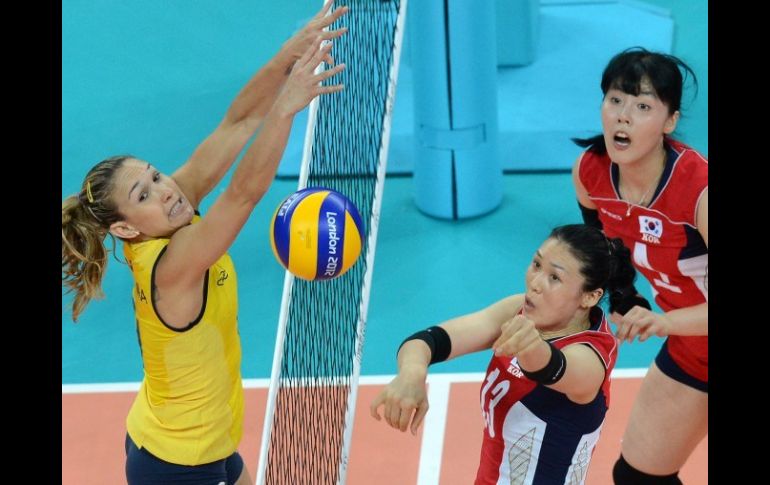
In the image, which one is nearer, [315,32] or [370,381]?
[315,32]

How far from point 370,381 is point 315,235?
2.89 m

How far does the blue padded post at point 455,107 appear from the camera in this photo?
8000mm

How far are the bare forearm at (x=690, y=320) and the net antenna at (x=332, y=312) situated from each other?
1494mm

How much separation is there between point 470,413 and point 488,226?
2367 millimetres

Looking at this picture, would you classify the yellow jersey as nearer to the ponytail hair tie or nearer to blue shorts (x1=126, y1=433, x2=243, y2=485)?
blue shorts (x1=126, y1=433, x2=243, y2=485)

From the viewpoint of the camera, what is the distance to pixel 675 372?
15.5 feet

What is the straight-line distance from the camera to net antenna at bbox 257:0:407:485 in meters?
4.84

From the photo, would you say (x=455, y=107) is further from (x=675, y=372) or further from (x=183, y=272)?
(x=183, y=272)

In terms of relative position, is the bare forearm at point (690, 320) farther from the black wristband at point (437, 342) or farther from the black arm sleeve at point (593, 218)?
the black wristband at point (437, 342)

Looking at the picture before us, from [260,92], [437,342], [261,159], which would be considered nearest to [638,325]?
[437,342]

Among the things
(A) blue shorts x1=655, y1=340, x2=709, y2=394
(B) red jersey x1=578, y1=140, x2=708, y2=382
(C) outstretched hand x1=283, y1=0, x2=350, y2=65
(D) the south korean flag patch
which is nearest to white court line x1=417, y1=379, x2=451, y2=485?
(A) blue shorts x1=655, y1=340, x2=709, y2=394

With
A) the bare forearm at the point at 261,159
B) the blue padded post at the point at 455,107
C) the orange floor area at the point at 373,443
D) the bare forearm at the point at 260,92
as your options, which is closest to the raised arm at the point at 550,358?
the bare forearm at the point at 261,159

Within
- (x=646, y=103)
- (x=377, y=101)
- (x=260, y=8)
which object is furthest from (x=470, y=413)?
(x=260, y=8)

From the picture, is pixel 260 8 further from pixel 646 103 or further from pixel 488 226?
pixel 646 103
